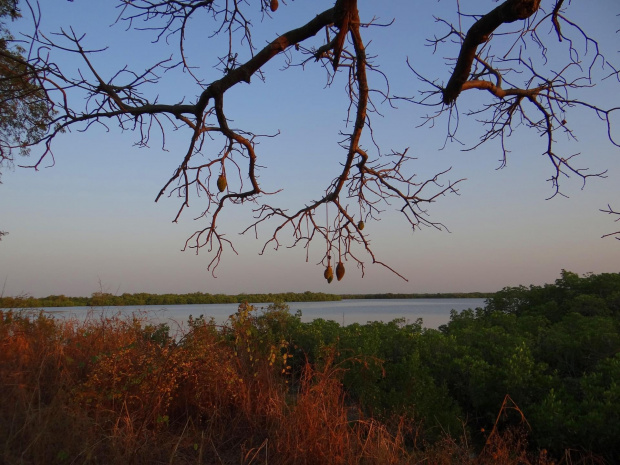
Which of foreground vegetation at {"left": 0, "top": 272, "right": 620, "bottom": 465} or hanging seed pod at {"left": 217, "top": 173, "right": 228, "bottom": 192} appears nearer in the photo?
hanging seed pod at {"left": 217, "top": 173, "right": 228, "bottom": 192}

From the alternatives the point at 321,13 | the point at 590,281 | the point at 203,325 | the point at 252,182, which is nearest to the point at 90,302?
the point at 203,325

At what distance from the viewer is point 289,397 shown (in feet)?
14.6

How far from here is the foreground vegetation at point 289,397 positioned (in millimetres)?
3365

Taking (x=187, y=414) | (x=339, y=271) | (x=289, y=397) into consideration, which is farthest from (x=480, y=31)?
(x=187, y=414)

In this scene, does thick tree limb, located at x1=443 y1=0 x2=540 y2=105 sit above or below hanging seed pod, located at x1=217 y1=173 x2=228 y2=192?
above

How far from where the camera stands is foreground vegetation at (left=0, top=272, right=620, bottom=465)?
132 inches

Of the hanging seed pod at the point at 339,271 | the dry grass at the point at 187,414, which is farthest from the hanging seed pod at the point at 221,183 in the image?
the dry grass at the point at 187,414

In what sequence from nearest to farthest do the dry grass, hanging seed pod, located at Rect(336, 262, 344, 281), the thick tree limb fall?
the thick tree limb, hanging seed pod, located at Rect(336, 262, 344, 281), the dry grass

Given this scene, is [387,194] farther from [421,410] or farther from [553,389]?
[553,389]

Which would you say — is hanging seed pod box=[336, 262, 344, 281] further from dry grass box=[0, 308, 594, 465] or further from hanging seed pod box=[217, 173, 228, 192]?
dry grass box=[0, 308, 594, 465]

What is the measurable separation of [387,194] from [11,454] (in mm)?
2953

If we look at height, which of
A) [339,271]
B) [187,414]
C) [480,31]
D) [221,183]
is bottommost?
[187,414]

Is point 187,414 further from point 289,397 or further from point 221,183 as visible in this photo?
point 221,183

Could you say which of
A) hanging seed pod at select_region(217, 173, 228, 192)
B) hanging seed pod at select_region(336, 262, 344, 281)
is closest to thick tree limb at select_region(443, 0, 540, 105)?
hanging seed pod at select_region(336, 262, 344, 281)
